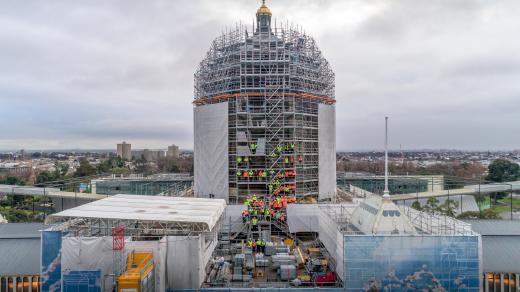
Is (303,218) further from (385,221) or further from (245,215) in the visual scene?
(385,221)

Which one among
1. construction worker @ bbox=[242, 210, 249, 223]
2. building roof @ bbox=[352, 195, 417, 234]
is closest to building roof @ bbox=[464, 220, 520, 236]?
building roof @ bbox=[352, 195, 417, 234]

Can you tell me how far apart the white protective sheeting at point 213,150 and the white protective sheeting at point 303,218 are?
817cm

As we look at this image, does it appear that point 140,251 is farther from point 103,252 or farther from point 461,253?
point 461,253

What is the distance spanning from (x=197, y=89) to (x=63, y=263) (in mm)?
27355

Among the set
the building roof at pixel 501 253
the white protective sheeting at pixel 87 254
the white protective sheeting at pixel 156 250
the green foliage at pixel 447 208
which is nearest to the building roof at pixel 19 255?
the white protective sheeting at pixel 87 254

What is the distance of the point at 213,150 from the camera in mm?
39656

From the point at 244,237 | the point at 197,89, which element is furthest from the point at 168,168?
the point at 244,237

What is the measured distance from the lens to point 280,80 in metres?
39.0

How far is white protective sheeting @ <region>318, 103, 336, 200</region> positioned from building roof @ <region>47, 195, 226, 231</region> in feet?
54.2

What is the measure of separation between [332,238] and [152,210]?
46.1ft

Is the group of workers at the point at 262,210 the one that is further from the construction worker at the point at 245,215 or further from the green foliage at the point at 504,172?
the green foliage at the point at 504,172

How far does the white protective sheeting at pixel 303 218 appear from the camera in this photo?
34688mm

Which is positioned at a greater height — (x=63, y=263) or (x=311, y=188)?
(x=311, y=188)

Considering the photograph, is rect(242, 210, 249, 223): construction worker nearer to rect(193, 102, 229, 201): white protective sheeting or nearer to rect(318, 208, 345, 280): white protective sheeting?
rect(193, 102, 229, 201): white protective sheeting
